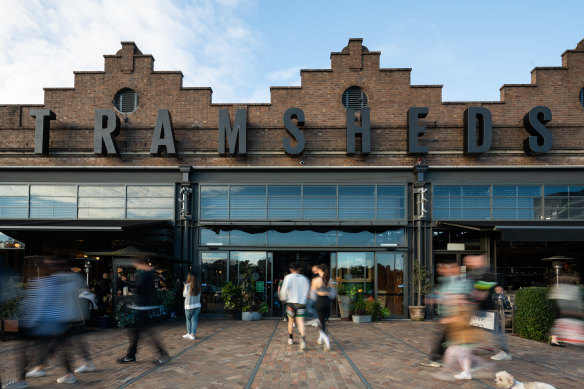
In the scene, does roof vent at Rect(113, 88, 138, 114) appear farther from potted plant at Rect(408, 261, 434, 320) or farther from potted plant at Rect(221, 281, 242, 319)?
potted plant at Rect(408, 261, 434, 320)

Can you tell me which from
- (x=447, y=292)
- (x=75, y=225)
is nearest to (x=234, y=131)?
(x=75, y=225)

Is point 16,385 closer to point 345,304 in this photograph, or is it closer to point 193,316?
point 193,316

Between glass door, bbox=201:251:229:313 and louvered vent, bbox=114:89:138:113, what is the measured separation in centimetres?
560

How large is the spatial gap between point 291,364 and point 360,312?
239 inches

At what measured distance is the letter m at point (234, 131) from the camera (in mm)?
13617

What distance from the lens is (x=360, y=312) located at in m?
13.0

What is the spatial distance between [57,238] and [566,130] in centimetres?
1715

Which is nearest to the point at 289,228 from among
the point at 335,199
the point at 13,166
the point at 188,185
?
the point at 335,199

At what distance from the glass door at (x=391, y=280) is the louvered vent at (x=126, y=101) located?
31.9ft

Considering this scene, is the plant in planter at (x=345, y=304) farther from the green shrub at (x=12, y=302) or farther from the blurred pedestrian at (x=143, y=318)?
the green shrub at (x=12, y=302)

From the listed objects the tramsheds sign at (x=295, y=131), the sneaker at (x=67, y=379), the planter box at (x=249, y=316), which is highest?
the tramsheds sign at (x=295, y=131)

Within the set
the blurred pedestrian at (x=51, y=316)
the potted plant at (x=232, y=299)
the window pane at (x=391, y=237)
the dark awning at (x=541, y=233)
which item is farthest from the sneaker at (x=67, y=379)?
the dark awning at (x=541, y=233)

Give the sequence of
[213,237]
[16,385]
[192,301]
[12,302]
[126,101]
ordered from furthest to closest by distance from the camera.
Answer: [126,101], [213,237], [12,302], [192,301], [16,385]

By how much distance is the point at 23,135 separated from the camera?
14273 mm
